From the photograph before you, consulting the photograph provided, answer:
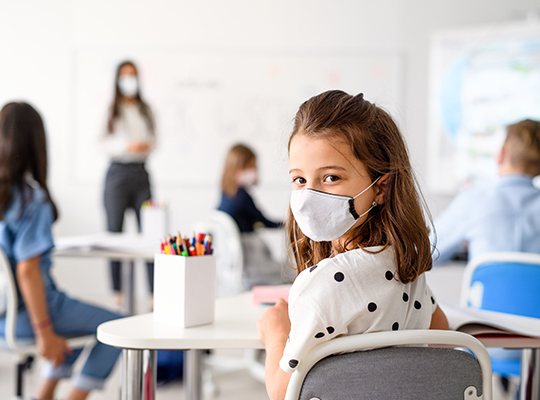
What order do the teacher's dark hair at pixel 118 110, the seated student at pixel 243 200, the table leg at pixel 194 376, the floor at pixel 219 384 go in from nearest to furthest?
the table leg at pixel 194 376
the floor at pixel 219 384
the seated student at pixel 243 200
the teacher's dark hair at pixel 118 110

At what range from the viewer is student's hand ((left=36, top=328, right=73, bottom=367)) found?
5.00ft

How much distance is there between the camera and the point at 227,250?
7.74 feet

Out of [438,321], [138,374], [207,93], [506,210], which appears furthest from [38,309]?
[207,93]

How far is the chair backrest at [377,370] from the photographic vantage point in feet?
2.34

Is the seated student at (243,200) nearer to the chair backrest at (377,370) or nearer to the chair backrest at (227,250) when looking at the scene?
the chair backrest at (227,250)

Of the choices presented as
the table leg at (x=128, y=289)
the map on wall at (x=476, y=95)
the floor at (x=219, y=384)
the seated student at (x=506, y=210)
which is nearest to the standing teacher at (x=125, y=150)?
the floor at (x=219, y=384)

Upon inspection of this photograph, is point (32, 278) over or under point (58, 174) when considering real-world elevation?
under

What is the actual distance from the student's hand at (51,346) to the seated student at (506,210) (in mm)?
1147

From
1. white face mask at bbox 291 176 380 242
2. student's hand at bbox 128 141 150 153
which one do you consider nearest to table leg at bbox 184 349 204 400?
white face mask at bbox 291 176 380 242

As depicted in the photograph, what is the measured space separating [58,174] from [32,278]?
268cm

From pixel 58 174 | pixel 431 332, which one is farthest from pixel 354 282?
pixel 58 174

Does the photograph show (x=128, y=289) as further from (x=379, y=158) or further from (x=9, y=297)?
(x=379, y=158)

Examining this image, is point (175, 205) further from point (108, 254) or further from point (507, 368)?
point (507, 368)

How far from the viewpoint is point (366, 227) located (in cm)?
92
